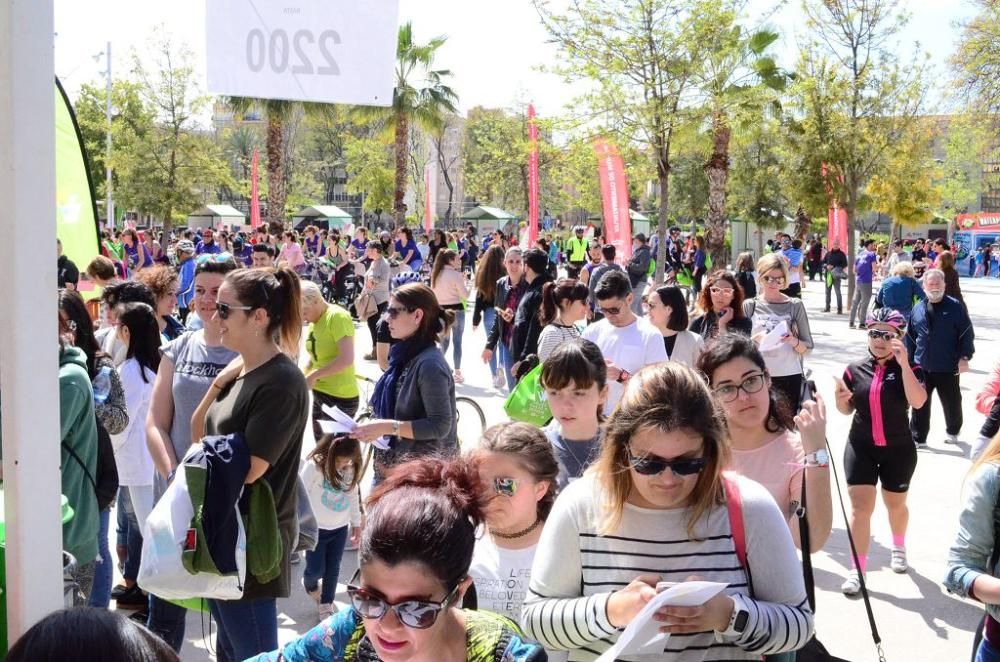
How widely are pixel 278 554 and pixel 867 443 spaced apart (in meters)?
3.85

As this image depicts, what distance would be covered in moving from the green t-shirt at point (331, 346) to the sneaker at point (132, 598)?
1.69m

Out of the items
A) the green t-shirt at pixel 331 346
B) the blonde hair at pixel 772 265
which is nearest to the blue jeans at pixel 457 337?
the blonde hair at pixel 772 265

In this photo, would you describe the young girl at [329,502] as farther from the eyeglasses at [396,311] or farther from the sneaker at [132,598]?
the sneaker at [132,598]

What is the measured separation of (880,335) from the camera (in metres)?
5.58

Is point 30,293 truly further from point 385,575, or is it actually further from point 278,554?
point 278,554

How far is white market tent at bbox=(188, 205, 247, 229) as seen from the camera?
56.7 m

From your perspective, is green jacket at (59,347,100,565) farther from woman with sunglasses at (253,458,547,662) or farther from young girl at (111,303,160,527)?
woman with sunglasses at (253,458,547,662)

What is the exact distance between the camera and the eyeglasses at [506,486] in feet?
10.3

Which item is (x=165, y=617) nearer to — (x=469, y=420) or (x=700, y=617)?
(x=700, y=617)

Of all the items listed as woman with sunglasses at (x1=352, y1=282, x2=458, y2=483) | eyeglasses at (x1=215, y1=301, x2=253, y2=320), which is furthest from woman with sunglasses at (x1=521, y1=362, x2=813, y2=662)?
woman with sunglasses at (x1=352, y1=282, x2=458, y2=483)

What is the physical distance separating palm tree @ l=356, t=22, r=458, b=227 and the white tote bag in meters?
29.9

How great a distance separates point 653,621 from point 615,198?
17.0 metres

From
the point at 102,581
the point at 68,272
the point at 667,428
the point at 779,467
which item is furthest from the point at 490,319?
the point at 667,428

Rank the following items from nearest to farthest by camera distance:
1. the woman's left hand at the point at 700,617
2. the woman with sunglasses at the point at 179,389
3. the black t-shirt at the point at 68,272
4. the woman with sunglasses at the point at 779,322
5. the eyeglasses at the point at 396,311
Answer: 1. the woman's left hand at the point at 700,617
2. the woman with sunglasses at the point at 179,389
3. the eyeglasses at the point at 396,311
4. the woman with sunglasses at the point at 779,322
5. the black t-shirt at the point at 68,272
